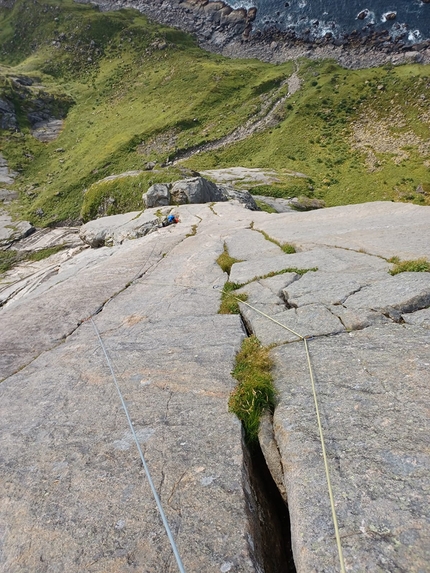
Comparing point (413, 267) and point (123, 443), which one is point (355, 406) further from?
point (413, 267)

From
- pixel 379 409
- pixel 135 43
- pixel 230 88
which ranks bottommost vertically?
pixel 379 409

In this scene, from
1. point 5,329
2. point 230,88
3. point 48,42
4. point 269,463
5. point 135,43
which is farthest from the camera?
point 48,42

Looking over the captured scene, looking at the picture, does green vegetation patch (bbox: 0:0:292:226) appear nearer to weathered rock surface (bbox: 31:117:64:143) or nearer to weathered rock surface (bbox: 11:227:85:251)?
weathered rock surface (bbox: 31:117:64:143)

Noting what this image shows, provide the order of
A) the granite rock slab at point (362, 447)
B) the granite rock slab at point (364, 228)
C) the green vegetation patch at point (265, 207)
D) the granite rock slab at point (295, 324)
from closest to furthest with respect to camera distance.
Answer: the granite rock slab at point (362, 447)
the granite rock slab at point (295, 324)
the granite rock slab at point (364, 228)
the green vegetation patch at point (265, 207)

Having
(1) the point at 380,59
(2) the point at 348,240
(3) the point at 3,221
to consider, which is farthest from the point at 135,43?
(2) the point at 348,240

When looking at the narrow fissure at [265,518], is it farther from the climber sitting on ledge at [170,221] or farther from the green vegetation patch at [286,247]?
the climber sitting on ledge at [170,221]

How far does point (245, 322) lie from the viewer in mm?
10273

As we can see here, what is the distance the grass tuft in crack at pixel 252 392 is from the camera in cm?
646

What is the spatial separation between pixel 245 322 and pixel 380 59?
113 meters

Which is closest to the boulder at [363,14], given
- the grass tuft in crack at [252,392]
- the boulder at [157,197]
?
the boulder at [157,197]

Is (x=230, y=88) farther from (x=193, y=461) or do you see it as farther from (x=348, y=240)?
(x=193, y=461)

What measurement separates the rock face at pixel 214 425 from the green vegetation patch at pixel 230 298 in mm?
408

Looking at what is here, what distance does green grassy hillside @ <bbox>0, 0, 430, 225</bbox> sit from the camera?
53.0m

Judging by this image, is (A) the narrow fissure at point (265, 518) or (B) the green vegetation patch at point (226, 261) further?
(B) the green vegetation patch at point (226, 261)
